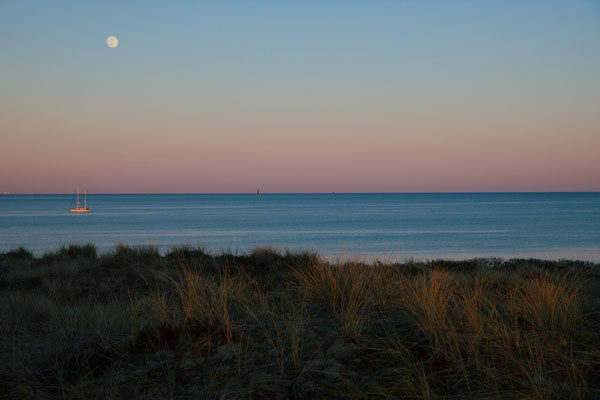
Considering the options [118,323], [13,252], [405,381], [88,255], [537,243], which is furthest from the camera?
[537,243]

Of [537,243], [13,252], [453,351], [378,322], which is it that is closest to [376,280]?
[378,322]

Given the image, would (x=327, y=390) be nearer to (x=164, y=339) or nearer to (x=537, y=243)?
(x=164, y=339)

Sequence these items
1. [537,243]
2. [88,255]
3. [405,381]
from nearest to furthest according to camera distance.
→ [405,381]
[88,255]
[537,243]

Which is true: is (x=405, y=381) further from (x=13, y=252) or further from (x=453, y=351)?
(x=13, y=252)

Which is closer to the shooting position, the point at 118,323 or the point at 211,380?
the point at 211,380

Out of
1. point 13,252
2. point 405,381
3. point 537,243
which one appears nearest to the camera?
point 405,381

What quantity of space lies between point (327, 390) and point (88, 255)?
13794 millimetres

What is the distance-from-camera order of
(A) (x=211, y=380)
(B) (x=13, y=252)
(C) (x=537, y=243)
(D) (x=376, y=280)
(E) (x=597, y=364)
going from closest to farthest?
(A) (x=211, y=380) → (E) (x=597, y=364) → (D) (x=376, y=280) → (B) (x=13, y=252) → (C) (x=537, y=243)

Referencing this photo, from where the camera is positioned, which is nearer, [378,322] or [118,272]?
[378,322]

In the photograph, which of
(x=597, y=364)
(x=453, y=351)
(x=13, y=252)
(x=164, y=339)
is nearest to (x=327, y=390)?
(x=453, y=351)

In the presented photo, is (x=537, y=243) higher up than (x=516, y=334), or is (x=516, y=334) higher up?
(x=516, y=334)

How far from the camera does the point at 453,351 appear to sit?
13.4ft

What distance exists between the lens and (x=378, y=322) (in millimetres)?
5242

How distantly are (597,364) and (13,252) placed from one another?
18304mm
